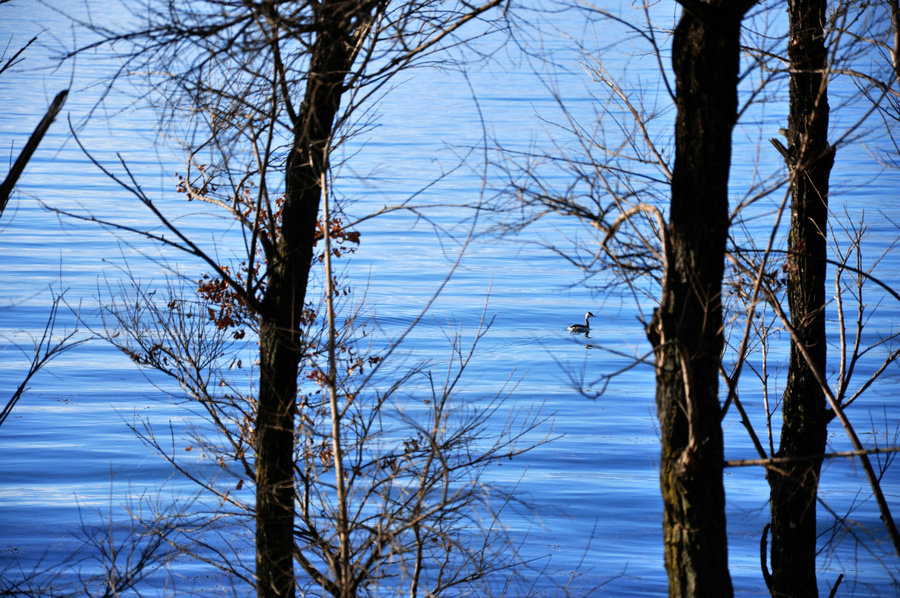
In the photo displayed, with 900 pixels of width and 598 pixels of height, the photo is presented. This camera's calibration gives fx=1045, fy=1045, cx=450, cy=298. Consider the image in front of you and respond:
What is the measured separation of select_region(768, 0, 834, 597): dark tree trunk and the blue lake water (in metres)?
0.54

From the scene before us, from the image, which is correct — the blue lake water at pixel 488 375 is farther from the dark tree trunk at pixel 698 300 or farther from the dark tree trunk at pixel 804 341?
the dark tree trunk at pixel 804 341

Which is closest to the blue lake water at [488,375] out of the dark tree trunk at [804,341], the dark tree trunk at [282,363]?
the dark tree trunk at [282,363]

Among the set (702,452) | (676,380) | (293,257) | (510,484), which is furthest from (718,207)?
(510,484)

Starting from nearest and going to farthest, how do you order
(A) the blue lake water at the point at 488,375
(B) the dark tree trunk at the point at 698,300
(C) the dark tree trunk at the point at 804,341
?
1. (B) the dark tree trunk at the point at 698,300
2. (C) the dark tree trunk at the point at 804,341
3. (A) the blue lake water at the point at 488,375

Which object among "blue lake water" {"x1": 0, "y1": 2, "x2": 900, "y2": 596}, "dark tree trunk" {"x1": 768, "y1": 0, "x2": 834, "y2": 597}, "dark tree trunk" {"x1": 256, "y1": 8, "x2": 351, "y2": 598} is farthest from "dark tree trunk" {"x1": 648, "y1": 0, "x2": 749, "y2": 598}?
"dark tree trunk" {"x1": 768, "y1": 0, "x2": 834, "y2": 597}

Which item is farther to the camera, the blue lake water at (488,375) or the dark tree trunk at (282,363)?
the blue lake water at (488,375)

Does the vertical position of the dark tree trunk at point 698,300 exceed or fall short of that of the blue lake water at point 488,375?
it falls short

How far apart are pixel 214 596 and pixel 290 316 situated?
611 centimetres

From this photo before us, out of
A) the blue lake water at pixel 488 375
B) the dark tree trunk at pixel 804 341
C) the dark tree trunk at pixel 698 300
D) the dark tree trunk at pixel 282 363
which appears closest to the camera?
the dark tree trunk at pixel 698 300

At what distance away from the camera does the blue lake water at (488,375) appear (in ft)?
39.0

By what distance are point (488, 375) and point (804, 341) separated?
1251cm

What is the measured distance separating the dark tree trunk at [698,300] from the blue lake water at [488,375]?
300 mm

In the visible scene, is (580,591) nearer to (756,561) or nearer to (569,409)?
(756,561)

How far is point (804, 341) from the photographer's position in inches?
275
